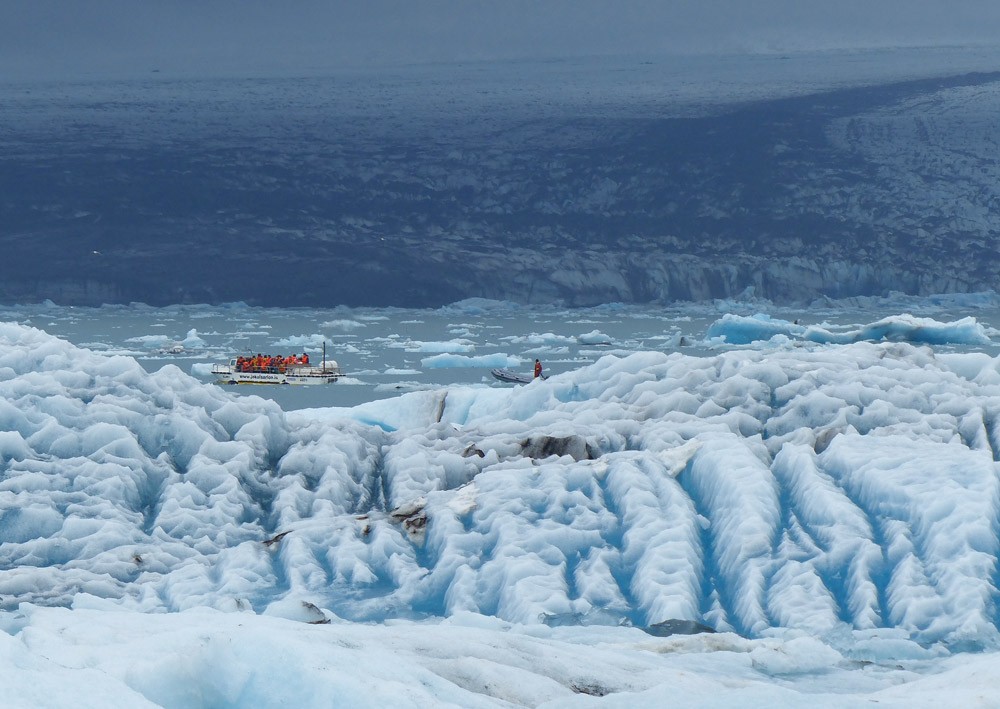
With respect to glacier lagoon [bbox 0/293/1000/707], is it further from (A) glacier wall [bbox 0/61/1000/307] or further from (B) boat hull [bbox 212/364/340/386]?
(A) glacier wall [bbox 0/61/1000/307]

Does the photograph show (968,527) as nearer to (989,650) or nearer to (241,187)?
(989,650)

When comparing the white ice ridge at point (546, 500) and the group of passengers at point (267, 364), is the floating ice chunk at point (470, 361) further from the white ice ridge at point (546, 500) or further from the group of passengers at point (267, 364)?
the white ice ridge at point (546, 500)

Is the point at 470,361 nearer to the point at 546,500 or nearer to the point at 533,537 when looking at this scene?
the point at 546,500

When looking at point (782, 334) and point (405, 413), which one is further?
point (782, 334)

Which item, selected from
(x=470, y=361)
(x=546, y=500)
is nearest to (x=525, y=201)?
(x=470, y=361)

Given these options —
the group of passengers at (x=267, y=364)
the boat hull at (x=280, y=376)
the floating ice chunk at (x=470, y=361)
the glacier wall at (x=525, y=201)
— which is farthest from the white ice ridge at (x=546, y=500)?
the glacier wall at (x=525, y=201)

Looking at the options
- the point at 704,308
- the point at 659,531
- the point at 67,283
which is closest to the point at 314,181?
the point at 67,283

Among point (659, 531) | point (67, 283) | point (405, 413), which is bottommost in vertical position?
point (67, 283)
